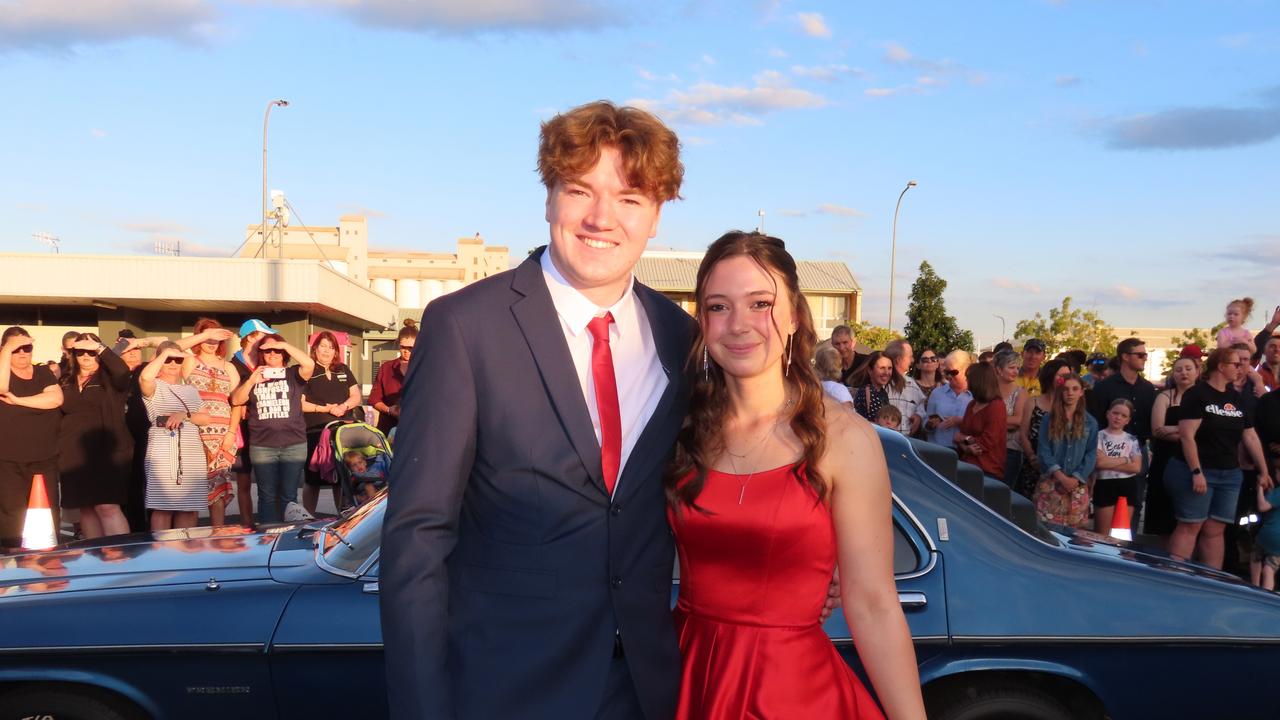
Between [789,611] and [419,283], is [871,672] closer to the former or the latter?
[789,611]

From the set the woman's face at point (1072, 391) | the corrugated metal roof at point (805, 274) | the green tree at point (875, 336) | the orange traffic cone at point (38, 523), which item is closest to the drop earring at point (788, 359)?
the orange traffic cone at point (38, 523)

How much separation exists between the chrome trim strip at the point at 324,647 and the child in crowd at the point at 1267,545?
253 inches

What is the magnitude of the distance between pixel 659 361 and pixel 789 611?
2.14 ft

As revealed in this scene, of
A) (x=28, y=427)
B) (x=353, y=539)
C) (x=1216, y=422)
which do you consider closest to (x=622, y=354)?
(x=353, y=539)

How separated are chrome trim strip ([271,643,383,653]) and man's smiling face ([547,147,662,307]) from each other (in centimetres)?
166

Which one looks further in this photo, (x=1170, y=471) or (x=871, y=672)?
(x=1170, y=471)

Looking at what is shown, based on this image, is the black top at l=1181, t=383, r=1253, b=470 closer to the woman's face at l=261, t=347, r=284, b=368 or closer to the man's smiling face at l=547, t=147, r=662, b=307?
the man's smiling face at l=547, t=147, r=662, b=307

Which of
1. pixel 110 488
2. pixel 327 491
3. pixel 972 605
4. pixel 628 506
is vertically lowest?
pixel 327 491

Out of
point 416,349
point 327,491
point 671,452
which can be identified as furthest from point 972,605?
point 327,491

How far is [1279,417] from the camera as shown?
725cm

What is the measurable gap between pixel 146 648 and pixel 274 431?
4632 mm

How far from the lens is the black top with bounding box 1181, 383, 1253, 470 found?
275 inches

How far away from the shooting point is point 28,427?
669cm

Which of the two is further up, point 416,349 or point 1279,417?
point 416,349
